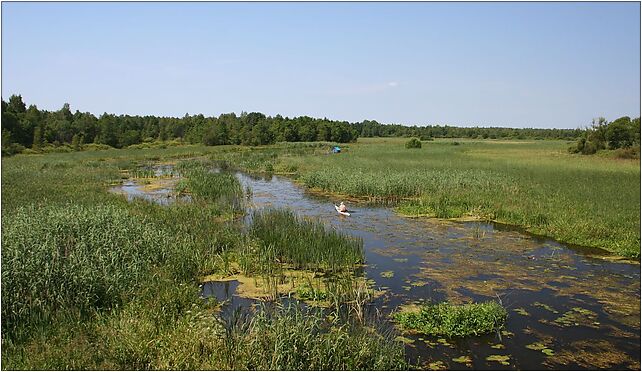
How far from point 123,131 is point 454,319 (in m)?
81.8

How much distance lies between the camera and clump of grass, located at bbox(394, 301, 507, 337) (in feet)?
27.7

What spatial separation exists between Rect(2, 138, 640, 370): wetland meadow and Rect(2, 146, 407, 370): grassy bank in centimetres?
→ 3

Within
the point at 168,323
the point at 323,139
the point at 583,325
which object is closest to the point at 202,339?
the point at 168,323

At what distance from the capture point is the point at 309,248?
40.9 feet

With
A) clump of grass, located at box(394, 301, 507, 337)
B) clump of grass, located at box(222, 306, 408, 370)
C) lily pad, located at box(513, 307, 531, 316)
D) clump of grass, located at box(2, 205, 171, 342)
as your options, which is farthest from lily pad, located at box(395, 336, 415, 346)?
clump of grass, located at box(2, 205, 171, 342)

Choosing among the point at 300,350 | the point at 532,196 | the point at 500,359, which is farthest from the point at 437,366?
the point at 532,196

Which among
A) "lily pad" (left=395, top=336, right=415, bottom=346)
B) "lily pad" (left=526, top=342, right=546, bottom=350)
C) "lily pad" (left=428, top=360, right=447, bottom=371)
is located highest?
"lily pad" (left=395, top=336, right=415, bottom=346)

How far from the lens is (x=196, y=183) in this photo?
2559cm

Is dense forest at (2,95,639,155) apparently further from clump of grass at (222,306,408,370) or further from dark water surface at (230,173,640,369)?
clump of grass at (222,306,408,370)

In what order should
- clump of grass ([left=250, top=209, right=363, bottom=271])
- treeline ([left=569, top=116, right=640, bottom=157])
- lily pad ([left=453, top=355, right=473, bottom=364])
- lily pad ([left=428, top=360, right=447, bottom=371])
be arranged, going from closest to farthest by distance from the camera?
lily pad ([left=428, top=360, right=447, bottom=371])
lily pad ([left=453, top=355, right=473, bottom=364])
clump of grass ([left=250, top=209, right=363, bottom=271])
treeline ([left=569, top=116, right=640, bottom=157])

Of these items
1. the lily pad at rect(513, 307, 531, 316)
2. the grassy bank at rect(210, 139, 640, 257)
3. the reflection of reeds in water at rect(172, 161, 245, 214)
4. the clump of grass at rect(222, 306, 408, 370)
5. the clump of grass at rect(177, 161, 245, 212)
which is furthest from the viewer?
the clump of grass at rect(177, 161, 245, 212)

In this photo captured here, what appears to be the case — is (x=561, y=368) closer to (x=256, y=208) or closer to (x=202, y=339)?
(x=202, y=339)

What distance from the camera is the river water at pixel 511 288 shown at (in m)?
7.73

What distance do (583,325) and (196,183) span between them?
67.4 ft
